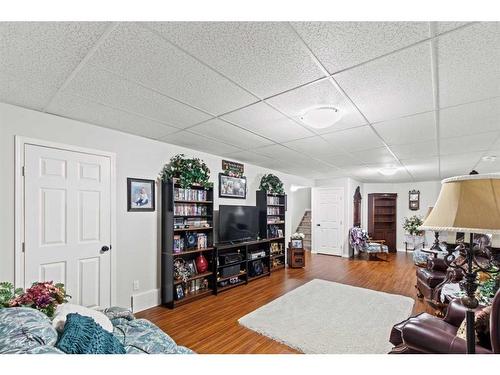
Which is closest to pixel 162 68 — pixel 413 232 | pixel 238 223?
pixel 238 223

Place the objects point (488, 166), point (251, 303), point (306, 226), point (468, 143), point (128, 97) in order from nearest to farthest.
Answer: point (128, 97) → point (468, 143) → point (251, 303) → point (488, 166) → point (306, 226)

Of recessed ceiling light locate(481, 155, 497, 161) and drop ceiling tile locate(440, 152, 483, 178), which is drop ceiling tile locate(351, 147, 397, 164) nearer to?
drop ceiling tile locate(440, 152, 483, 178)

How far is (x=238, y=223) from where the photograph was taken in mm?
4457

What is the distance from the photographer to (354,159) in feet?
14.9

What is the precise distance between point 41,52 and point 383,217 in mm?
8962

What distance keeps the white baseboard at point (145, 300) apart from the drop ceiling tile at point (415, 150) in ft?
12.9

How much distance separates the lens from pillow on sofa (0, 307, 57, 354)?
106 centimetres

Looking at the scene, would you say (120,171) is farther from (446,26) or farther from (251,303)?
(446,26)

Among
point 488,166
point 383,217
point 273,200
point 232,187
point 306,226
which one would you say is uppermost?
point 488,166

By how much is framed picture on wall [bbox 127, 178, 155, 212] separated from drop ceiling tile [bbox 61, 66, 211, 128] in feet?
3.41

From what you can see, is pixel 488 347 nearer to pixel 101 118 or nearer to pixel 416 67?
pixel 416 67

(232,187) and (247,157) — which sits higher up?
(247,157)

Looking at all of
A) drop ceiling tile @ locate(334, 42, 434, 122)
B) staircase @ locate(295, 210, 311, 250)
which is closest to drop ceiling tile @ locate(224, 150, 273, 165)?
drop ceiling tile @ locate(334, 42, 434, 122)
